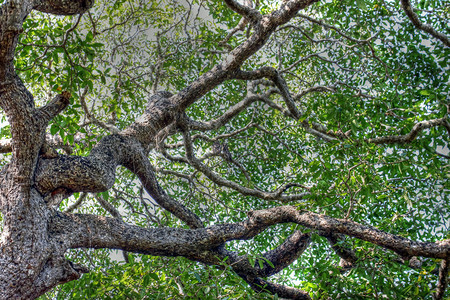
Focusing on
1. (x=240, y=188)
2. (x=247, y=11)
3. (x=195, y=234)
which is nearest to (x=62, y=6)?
(x=247, y=11)

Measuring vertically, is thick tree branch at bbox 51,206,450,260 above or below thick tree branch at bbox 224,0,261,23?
below

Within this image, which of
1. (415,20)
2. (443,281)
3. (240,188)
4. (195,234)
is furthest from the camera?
(240,188)

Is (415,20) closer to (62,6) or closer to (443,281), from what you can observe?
(443,281)

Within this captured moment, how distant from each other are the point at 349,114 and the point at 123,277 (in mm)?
2210

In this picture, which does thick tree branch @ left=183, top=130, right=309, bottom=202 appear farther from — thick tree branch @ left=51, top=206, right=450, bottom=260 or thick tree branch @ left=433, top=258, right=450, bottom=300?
thick tree branch @ left=433, top=258, right=450, bottom=300

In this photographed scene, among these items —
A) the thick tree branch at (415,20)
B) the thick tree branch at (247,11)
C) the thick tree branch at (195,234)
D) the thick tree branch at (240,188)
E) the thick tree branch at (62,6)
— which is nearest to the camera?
the thick tree branch at (62,6)

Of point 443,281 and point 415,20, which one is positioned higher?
point 415,20

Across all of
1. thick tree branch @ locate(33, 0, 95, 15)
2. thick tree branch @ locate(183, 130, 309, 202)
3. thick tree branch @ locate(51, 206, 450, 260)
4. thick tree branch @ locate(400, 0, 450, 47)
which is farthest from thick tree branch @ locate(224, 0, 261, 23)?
thick tree branch @ locate(51, 206, 450, 260)

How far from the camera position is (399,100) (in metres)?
5.01

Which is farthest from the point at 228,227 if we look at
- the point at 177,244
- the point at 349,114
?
the point at 349,114

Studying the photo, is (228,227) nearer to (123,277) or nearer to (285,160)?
(123,277)

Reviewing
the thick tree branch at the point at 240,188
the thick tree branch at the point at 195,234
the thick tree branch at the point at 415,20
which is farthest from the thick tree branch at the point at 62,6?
the thick tree branch at the point at 415,20

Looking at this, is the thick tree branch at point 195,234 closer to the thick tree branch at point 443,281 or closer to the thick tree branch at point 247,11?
the thick tree branch at point 443,281

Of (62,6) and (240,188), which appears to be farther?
(240,188)
